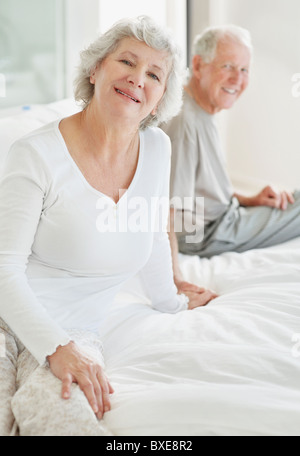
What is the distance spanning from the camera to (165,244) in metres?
1.61

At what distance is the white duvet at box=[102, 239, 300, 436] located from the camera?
3.27ft

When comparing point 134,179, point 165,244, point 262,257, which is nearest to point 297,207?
point 262,257

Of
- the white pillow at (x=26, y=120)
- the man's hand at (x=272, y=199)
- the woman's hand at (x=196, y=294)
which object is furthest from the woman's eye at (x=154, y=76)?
the man's hand at (x=272, y=199)

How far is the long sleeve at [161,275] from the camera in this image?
62.8 inches

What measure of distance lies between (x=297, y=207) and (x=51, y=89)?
1.10 meters

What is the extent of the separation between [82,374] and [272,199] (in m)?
1.40

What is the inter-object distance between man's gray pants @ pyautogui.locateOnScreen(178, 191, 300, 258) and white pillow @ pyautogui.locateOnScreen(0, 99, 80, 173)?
632 millimetres

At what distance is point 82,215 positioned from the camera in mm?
1297

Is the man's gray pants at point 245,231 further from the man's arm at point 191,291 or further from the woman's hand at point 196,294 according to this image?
the woman's hand at point 196,294

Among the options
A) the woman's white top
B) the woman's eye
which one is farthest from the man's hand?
the woman's eye

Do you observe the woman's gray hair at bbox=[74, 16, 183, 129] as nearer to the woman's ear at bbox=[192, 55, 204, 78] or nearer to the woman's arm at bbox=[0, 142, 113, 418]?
the woman's arm at bbox=[0, 142, 113, 418]

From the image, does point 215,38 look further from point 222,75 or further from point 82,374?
point 82,374

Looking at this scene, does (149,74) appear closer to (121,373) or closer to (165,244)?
(165,244)

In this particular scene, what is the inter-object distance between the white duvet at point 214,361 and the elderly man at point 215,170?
423 millimetres
